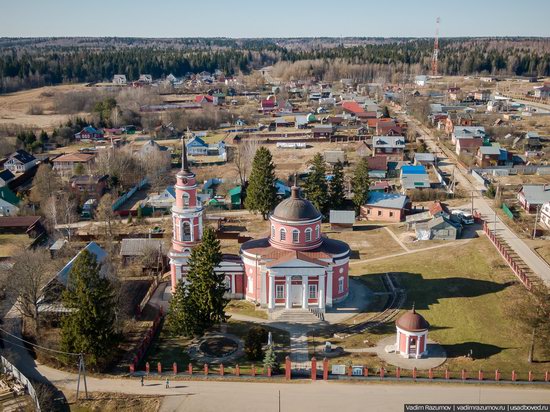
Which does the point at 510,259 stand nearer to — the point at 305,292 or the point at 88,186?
the point at 305,292

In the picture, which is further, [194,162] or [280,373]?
[194,162]

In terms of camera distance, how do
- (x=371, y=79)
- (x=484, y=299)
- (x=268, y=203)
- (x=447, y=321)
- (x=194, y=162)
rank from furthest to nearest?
(x=371, y=79) → (x=194, y=162) → (x=268, y=203) → (x=484, y=299) → (x=447, y=321)

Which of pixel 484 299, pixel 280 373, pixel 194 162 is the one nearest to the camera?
pixel 280 373

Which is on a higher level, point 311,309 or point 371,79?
point 371,79

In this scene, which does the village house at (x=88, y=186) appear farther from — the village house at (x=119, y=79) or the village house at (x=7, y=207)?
the village house at (x=119, y=79)

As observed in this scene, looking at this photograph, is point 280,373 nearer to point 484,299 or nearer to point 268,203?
point 484,299

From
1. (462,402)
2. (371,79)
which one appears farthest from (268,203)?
(371,79)
